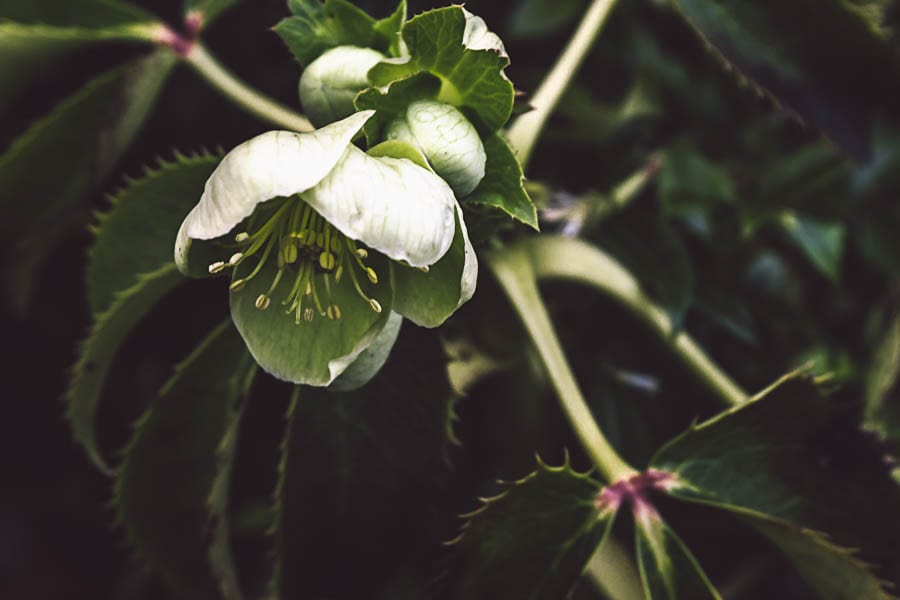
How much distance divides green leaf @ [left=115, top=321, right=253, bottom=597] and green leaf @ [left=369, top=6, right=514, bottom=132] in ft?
0.84

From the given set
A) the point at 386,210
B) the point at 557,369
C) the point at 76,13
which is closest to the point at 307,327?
the point at 386,210

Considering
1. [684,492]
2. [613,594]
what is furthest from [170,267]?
[613,594]

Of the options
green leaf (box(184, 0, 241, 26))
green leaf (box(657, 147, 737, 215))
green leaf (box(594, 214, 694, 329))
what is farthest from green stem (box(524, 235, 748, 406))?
green leaf (box(184, 0, 241, 26))

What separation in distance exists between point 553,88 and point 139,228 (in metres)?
0.36

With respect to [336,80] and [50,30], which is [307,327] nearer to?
[336,80]

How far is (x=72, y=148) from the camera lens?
88 cm

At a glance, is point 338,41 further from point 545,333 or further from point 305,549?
point 305,549

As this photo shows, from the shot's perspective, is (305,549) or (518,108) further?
(305,549)

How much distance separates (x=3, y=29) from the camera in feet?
2.67

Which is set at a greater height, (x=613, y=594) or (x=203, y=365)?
(x=203, y=365)

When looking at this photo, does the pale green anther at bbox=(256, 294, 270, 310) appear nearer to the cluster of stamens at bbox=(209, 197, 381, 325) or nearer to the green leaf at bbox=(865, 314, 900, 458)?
the cluster of stamens at bbox=(209, 197, 381, 325)

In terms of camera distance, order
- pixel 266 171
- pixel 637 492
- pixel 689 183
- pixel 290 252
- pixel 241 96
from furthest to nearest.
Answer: pixel 689 183 < pixel 241 96 < pixel 637 492 < pixel 290 252 < pixel 266 171

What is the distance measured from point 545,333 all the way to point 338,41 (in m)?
0.28

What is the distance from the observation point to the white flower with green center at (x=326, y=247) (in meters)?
0.50
